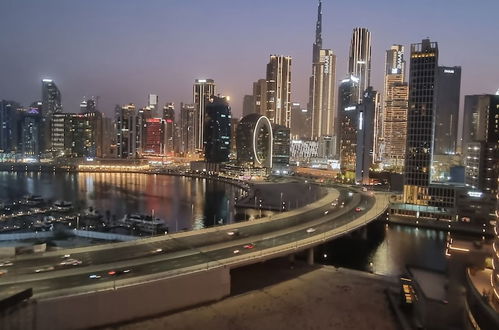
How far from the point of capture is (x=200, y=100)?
351 ft

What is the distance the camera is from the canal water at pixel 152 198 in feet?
93.1

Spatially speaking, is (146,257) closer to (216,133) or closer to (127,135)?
(216,133)

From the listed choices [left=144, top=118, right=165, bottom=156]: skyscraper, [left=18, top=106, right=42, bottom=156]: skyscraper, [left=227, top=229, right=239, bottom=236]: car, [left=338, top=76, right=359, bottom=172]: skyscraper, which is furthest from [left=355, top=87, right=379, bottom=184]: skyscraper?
[left=18, top=106, right=42, bottom=156]: skyscraper

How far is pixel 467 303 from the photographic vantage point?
10023 mm

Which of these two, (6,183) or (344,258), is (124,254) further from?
(6,183)

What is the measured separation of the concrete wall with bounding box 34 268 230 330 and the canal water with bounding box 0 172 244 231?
45.0ft

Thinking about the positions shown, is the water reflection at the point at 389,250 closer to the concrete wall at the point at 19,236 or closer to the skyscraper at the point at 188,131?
the concrete wall at the point at 19,236

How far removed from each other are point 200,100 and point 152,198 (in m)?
72.9

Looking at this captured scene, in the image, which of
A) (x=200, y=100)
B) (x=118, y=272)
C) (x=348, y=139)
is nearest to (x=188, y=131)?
(x=200, y=100)

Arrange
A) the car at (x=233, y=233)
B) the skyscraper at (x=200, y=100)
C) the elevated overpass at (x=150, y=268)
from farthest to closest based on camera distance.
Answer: the skyscraper at (x=200, y=100), the car at (x=233, y=233), the elevated overpass at (x=150, y=268)

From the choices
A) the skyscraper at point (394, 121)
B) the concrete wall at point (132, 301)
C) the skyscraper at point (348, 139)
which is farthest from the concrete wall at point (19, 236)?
the skyscraper at point (394, 121)

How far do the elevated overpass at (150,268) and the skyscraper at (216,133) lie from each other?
51.0 metres

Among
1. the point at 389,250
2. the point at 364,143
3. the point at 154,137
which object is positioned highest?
the point at 154,137

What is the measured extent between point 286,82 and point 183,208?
78.7m
